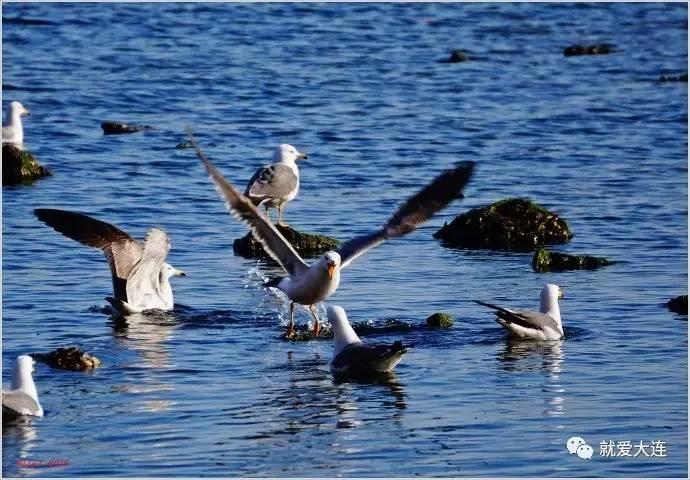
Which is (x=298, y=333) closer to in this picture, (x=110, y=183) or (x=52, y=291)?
(x=52, y=291)

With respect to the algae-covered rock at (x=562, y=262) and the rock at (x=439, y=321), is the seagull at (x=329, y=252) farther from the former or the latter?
the algae-covered rock at (x=562, y=262)

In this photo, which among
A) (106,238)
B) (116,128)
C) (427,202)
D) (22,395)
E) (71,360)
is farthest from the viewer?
(116,128)

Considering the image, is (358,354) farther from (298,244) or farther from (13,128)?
(13,128)

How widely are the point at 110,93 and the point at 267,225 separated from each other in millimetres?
16300

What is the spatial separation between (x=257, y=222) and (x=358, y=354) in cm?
166

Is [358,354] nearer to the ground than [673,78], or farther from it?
nearer to the ground

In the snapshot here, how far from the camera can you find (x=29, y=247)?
16797 millimetres

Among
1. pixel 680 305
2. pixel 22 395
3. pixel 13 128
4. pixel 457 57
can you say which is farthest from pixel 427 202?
pixel 457 57

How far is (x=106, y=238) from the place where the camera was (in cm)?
1430

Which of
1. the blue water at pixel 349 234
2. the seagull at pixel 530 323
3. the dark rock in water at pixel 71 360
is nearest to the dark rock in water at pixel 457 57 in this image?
the blue water at pixel 349 234

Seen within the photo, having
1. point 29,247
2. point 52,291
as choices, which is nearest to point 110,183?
point 29,247

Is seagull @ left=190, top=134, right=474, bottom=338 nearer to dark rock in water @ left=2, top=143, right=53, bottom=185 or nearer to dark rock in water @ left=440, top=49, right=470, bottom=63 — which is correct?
dark rock in water @ left=2, top=143, right=53, bottom=185

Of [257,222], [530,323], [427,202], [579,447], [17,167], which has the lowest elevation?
[579,447]

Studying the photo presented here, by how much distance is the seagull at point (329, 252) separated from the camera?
12.7 metres
